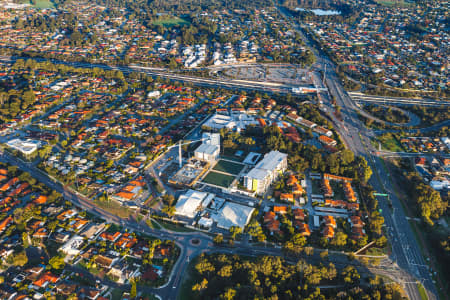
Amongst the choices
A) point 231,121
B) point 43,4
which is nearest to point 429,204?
point 231,121

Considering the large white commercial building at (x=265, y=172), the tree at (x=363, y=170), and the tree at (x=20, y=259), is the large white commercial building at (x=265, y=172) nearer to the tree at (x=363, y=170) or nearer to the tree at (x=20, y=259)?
the tree at (x=363, y=170)

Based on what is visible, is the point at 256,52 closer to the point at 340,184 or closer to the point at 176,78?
the point at 176,78

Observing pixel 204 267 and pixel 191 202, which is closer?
pixel 204 267

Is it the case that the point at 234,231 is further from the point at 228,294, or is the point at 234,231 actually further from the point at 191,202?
the point at 228,294

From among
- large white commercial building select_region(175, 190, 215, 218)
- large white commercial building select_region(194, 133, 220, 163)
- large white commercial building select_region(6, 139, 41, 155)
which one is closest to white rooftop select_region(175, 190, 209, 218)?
large white commercial building select_region(175, 190, 215, 218)

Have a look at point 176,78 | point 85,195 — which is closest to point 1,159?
point 85,195

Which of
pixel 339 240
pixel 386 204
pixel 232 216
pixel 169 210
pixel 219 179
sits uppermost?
pixel 339 240

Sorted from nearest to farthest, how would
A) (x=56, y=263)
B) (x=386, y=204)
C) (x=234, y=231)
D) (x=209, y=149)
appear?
(x=56, y=263), (x=234, y=231), (x=386, y=204), (x=209, y=149)
